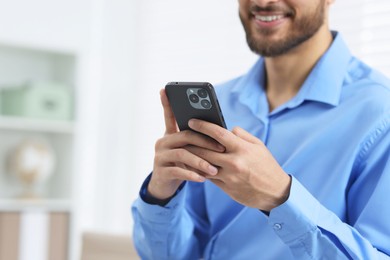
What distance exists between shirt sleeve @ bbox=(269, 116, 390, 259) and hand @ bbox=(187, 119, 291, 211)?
24 millimetres

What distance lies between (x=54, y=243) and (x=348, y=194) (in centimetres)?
216

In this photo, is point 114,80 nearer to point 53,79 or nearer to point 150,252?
point 53,79

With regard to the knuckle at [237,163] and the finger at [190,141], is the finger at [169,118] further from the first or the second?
the knuckle at [237,163]

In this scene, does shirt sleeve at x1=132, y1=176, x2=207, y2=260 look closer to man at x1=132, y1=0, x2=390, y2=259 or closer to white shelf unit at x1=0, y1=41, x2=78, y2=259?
man at x1=132, y1=0, x2=390, y2=259

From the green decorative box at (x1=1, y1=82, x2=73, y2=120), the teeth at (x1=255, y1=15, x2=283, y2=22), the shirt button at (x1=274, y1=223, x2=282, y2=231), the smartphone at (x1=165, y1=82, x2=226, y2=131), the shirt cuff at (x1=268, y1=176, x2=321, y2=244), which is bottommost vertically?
the green decorative box at (x1=1, y1=82, x2=73, y2=120)

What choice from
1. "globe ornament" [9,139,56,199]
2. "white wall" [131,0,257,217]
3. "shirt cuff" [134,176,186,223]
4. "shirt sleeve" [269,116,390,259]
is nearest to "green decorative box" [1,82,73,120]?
"globe ornament" [9,139,56,199]

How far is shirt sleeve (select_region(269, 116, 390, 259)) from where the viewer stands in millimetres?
1139

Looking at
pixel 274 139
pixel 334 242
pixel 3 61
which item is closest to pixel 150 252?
pixel 274 139

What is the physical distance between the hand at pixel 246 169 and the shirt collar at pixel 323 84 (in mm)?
319

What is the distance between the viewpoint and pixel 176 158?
120 cm

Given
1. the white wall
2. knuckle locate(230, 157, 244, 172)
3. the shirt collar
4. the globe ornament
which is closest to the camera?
knuckle locate(230, 157, 244, 172)

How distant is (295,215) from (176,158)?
23 cm

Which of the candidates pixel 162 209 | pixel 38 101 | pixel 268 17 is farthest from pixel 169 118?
pixel 38 101

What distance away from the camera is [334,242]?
1.16m
